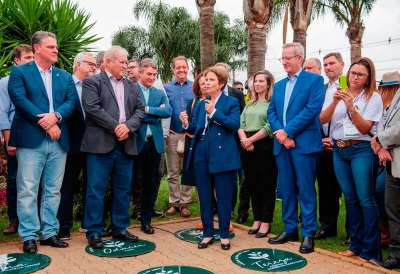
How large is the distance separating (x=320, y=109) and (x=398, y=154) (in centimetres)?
119

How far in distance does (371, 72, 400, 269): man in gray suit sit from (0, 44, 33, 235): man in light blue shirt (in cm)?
435

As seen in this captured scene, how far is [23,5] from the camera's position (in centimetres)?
967

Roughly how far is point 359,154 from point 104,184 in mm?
2964

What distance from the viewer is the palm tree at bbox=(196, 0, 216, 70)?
1188 centimetres

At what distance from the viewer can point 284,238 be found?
5734 mm

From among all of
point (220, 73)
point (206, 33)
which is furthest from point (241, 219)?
point (206, 33)

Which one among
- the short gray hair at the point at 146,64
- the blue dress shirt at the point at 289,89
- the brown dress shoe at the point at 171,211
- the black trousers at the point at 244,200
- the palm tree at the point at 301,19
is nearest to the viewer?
the blue dress shirt at the point at 289,89

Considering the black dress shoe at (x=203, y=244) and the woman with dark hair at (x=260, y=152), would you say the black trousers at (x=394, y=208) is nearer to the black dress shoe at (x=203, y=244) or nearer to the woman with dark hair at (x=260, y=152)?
the woman with dark hair at (x=260, y=152)

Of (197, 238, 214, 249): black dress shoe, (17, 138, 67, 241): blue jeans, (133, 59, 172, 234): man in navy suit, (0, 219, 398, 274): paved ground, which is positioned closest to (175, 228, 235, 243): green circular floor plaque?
(0, 219, 398, 274): paved ground

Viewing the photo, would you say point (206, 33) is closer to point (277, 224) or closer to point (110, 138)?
point (277, 224)

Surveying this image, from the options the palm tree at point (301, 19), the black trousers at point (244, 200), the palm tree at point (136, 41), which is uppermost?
the palm tree at point (136, 41)

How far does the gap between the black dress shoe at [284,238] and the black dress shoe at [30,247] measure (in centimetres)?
282

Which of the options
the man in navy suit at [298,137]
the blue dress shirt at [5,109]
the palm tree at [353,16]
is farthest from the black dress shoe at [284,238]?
the palm tree at [353,16]

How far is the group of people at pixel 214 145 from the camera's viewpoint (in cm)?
496
